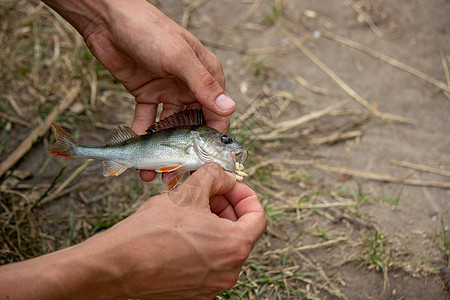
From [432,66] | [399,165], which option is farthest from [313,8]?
[399,165]

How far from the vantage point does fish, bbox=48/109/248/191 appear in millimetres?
2580

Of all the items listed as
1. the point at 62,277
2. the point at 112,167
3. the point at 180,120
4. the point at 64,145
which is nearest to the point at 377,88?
the point at 180,120

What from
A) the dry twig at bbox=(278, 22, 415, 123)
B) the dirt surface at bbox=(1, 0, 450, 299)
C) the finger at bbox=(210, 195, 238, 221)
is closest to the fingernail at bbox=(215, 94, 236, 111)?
the finger at bbox=(210, 195, 238, 221)

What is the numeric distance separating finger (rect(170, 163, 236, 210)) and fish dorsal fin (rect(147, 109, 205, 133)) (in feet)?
2.08

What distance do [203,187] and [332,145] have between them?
97.7 inches

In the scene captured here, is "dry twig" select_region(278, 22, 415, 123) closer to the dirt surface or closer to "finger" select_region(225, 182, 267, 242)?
the dirt surface

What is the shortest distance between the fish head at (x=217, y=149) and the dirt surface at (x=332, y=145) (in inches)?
35.9

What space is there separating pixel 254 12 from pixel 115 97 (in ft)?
7.64

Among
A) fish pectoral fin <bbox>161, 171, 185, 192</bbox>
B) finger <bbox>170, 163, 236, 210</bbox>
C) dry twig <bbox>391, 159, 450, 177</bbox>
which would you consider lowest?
dry twig <bbox>391, 159, 450, 177</bbox>

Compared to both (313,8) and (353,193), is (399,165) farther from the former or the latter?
(313,8)

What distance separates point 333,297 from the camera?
9.69ft

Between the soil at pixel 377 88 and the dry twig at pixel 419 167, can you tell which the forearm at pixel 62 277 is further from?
the dry twig at pixel 419 167

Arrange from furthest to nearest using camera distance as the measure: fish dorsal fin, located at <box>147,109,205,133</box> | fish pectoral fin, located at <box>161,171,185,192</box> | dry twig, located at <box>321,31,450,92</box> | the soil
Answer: dry twig, located at <box>321,31,450,92</box>, the soil, fish dorsal fin, located at <box>147,109,205,133</box>, fish pectoral fin, located at <box>161,171,185,192</box>

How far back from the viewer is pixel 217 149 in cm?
259
